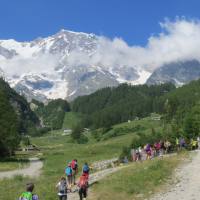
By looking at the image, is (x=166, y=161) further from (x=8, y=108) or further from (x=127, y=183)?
(x=8, y=108)

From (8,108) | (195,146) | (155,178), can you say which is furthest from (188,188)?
(8,108)

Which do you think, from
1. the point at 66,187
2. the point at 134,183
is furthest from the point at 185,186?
the point at 66,187

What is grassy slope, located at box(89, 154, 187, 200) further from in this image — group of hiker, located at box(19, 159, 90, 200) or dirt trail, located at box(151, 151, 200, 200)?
group of hiker, located at box(19, 159, 90, 200)

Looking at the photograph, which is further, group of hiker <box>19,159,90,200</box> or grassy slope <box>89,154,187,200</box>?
grassy slope <box>89,154,187,200</box>

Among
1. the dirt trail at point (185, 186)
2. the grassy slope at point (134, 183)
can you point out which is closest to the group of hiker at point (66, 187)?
the grassy slope at point (134, 183)

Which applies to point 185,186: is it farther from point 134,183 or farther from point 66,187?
point 66,187

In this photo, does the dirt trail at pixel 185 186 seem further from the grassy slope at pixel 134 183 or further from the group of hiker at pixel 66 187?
the group of hiker at pixel 66 187

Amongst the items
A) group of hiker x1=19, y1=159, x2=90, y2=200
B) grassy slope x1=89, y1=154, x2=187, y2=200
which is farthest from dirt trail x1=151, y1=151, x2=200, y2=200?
group of hiker x1=19, y1=159, x2=90, y2=200

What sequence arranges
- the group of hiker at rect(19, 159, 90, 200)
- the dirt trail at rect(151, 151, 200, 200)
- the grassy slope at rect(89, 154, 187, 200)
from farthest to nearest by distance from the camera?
the grassy slope at rect(89, 154, 187, 200)
the dirt trail at rect(151, 151, 200, 200)
the group of hiker at rect(19, 159, 90, 200)

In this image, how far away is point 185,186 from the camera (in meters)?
40.1

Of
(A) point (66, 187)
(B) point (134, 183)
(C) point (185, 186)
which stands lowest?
(C) point (185, 186)

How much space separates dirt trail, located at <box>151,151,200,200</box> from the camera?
3609 cm

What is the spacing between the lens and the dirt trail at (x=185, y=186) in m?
36.1

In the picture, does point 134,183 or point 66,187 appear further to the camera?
point 134,183
